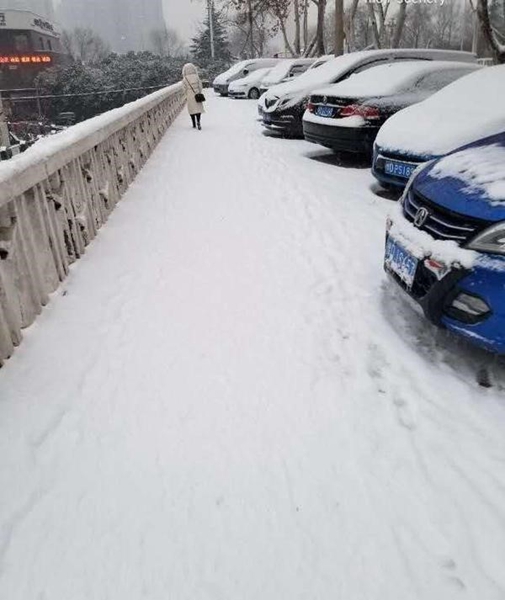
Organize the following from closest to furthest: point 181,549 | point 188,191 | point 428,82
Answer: point 181,549
point 188,191
point 428,82

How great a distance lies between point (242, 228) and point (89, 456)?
3197mm

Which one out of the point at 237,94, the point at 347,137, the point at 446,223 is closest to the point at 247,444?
the point at 446,223

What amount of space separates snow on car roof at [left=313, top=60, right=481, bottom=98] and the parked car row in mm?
17

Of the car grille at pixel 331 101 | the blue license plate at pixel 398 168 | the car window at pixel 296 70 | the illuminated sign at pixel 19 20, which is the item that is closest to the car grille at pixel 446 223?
the blue license plate at pixel 398 168

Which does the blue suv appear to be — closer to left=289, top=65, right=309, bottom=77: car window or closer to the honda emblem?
the honda emblem

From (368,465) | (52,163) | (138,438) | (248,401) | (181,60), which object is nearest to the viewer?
(368,465)

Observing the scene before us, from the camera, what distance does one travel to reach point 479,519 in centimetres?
179

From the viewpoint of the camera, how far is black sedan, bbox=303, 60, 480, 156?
21.5 feet

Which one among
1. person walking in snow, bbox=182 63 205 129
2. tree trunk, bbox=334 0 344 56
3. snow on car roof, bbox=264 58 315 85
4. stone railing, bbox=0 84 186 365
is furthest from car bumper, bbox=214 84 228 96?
stone railing, bbox=0 84 186 365

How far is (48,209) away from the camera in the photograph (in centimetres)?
341

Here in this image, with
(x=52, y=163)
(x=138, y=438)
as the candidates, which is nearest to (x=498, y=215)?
(x=138, y=438)

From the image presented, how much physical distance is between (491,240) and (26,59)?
52.1 metres

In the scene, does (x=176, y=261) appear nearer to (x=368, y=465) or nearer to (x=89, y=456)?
(x=89, y=456)

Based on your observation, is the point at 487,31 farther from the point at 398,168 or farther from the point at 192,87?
the point at 398,168
